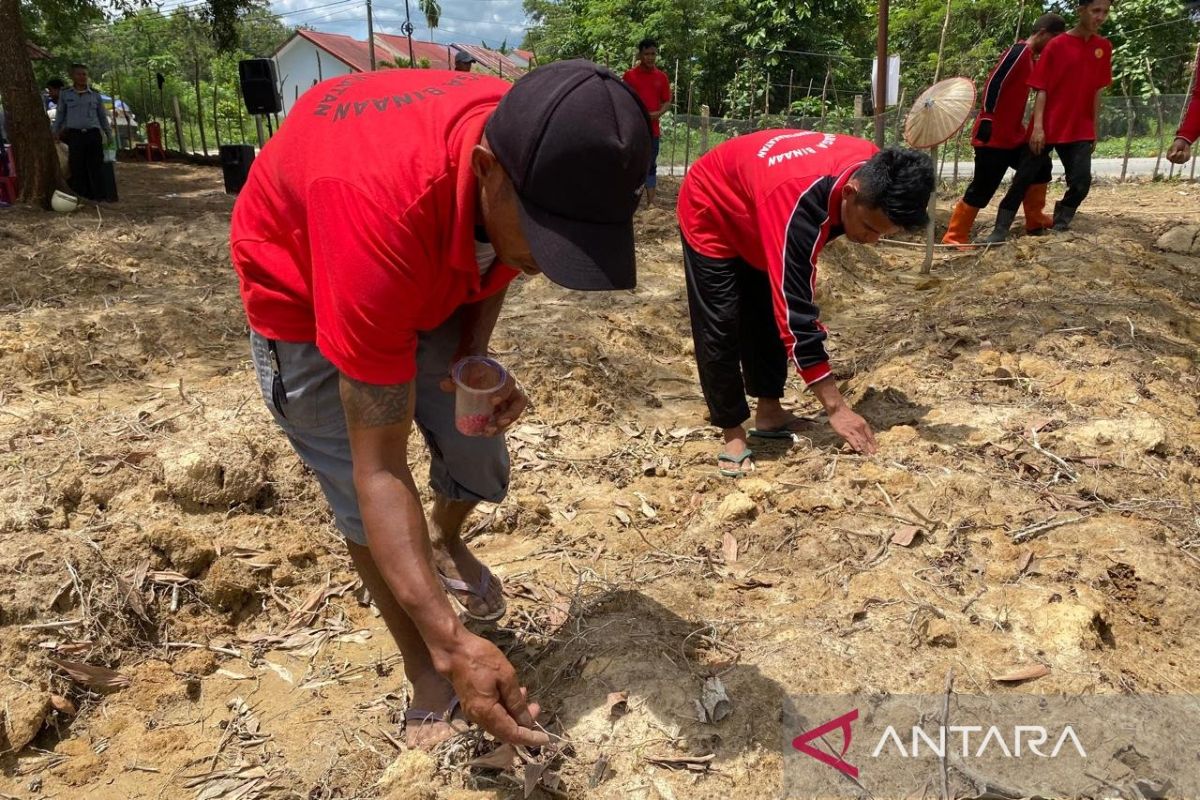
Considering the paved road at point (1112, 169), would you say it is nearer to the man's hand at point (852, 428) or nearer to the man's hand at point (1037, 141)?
the man's hand at point (1037, 141)

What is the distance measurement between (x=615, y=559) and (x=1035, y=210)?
19.9ft

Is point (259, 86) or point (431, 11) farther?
point (431, 11)

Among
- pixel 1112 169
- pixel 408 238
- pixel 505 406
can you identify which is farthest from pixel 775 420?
pixel 1112 169

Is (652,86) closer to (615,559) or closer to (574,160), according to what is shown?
(615,559)

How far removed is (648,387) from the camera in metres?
4.64

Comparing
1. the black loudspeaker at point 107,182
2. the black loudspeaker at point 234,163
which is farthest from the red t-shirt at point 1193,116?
the black loudspeaker at point 234,163

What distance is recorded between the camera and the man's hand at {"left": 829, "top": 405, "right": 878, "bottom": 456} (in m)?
3.21

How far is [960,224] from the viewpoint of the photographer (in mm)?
7367

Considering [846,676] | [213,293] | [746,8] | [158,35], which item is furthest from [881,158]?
[158,35]

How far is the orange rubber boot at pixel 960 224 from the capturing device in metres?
7.25

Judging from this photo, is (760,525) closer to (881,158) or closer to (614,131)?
(881,158)

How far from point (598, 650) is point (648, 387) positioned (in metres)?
2.47

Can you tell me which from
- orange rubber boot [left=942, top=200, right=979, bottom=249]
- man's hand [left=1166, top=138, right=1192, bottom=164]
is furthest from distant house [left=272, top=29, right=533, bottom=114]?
man's hand [left=1166, top=138, right=1192, bottom=164]

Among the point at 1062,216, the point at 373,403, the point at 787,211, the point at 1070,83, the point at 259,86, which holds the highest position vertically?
the point at 259,86
